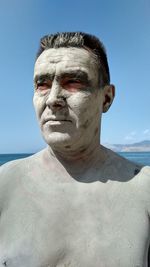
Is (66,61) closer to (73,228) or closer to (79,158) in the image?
(79,158)

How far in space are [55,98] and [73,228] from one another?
0.79 m

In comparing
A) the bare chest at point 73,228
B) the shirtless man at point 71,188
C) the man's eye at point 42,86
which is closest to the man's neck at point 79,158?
the shirtless man at point 71,188

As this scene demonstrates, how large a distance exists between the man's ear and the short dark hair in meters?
0.05

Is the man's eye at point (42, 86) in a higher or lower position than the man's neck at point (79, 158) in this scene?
higher

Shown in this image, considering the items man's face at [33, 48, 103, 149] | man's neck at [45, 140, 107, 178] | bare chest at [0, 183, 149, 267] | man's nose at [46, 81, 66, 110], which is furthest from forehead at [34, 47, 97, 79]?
bare chest at [0, 183, 149, 267]

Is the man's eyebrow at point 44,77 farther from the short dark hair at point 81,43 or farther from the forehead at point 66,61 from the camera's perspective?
the short dark hair at point 81,43

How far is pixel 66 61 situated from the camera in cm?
222

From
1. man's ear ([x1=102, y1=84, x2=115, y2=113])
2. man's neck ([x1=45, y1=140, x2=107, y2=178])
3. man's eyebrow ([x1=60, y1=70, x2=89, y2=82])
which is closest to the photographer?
man's eyebrow ([x1=60, y1=70, x2=89, y2=82])

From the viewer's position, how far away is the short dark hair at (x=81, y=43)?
2.31m

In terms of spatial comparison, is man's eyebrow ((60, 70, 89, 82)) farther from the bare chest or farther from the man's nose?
the bare chest

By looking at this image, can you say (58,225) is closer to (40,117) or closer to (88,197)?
(88,197)

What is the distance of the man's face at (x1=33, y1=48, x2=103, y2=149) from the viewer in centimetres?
218

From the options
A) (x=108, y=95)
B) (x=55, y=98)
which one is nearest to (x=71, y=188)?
(x=55, y=98)

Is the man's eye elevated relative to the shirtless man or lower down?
elevated
